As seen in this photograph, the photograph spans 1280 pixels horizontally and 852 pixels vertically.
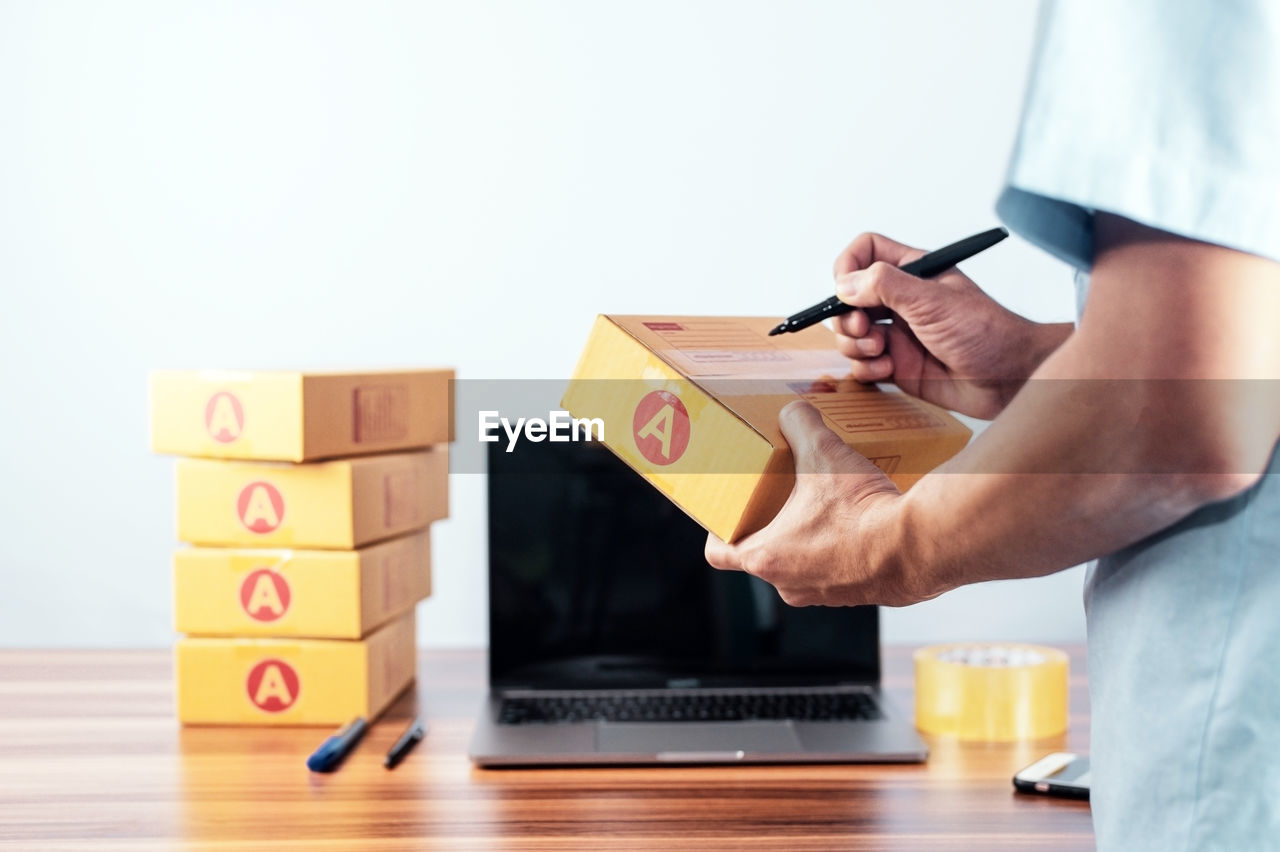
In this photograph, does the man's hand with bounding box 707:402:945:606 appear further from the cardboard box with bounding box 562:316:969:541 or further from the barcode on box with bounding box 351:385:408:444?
the barcode on box with bounding box 351:385:408:444

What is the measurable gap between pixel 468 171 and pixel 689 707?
84 cm

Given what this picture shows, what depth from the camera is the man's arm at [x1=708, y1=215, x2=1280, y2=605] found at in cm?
40

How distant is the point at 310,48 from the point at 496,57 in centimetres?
26

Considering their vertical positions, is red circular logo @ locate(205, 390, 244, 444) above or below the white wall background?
below

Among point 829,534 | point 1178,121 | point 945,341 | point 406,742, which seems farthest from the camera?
point 406,742

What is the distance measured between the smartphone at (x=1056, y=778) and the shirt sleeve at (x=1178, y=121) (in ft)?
1.99

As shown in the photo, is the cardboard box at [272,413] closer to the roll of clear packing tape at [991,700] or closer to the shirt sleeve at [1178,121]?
the roll of clear packing tape at [991,700]

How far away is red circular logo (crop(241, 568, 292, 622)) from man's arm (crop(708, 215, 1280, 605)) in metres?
0.72

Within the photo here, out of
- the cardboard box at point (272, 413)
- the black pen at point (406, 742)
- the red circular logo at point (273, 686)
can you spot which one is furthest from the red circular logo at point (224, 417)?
the black pen at point (406, 742)

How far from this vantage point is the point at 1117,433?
1.41ft

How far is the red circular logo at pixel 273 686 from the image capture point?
108cm

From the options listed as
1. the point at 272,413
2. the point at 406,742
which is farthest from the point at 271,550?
the point at 406,742

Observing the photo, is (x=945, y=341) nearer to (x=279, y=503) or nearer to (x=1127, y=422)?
(x=1127, y=422)

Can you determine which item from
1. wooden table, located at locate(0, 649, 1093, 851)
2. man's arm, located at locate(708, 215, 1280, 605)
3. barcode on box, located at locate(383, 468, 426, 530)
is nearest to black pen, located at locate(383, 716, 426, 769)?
wooden table, located at locate(0, 649, 1093, 851)
